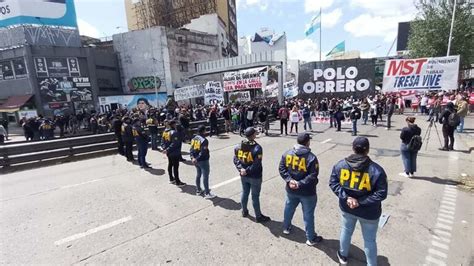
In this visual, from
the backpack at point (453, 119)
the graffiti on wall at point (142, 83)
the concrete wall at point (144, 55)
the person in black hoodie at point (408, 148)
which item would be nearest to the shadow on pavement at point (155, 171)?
the person in black hoodie at point (408, 148)

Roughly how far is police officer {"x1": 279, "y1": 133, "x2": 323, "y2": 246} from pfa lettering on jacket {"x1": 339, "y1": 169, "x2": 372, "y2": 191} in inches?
21.5

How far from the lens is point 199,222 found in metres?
4.95

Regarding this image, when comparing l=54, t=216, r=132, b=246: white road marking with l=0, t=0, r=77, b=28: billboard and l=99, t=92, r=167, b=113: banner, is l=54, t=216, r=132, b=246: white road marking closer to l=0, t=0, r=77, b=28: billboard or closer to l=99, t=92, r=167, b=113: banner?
l=99, t=92, r=167, b=113: banner

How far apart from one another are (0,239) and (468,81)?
58454 mm

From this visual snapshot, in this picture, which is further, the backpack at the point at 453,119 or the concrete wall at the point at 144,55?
the concrete wall at the point at 144,55

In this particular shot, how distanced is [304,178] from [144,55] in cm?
3748

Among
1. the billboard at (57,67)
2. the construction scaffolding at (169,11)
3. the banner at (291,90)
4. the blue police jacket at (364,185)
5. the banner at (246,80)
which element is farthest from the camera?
the construction scaffolding at (169,11)

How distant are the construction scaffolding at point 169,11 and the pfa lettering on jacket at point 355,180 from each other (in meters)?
59.4

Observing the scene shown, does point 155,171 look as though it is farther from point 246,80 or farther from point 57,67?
point 57,67

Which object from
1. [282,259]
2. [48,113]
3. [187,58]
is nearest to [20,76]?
[48,113]

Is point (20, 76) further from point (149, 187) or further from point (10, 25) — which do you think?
point (149, 187)

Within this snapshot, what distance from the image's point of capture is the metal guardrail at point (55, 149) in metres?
9.73

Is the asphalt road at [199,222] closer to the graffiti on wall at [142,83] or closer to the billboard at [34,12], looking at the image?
the billboard at [34,12]

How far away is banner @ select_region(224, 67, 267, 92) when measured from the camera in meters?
24.1
